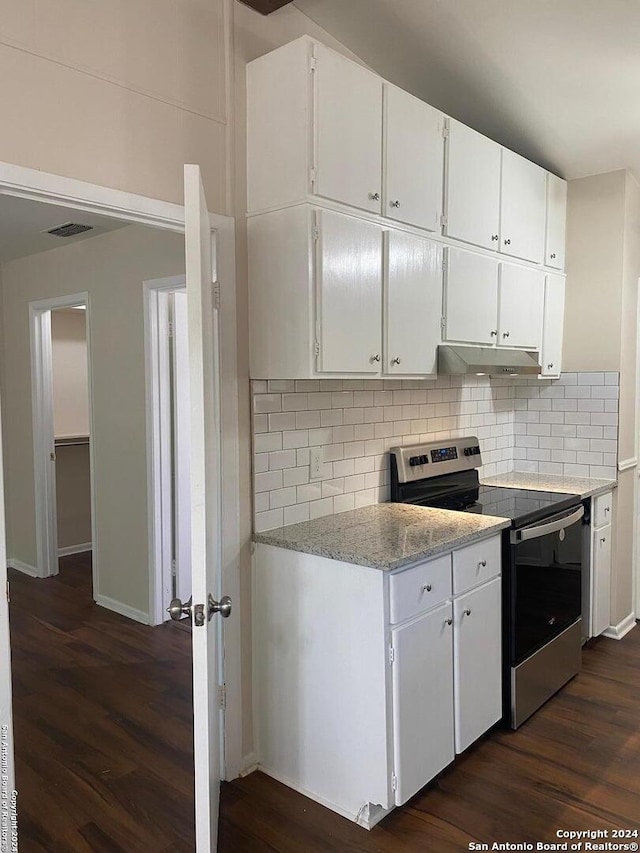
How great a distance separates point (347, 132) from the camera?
2.33 m

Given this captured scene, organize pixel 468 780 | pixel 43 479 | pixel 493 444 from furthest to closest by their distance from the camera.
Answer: pixel 43 479
pixel 493 444
pixel 468 780

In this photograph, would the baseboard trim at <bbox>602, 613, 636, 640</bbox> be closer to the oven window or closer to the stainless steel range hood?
the oven window

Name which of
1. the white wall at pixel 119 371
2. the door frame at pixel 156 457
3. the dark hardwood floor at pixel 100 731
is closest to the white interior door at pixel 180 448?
the door frame at pixel 156 457

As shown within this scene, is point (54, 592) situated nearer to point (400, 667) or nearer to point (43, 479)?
point (43, 479)

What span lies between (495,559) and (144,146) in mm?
1962

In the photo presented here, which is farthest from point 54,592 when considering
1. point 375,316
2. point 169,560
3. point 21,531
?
point 375,316

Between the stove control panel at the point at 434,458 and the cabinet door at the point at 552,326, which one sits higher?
the cabinet door at the point at 552,326

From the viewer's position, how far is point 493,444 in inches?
155

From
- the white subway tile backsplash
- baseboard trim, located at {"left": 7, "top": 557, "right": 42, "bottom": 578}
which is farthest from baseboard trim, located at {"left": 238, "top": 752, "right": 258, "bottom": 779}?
baseboard trim, located at {"left": 7, "top": 557, "right": 42, "bottom": 578}

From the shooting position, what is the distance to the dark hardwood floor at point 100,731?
7.30ft

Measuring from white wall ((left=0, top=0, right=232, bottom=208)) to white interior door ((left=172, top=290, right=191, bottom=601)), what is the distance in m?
1.79

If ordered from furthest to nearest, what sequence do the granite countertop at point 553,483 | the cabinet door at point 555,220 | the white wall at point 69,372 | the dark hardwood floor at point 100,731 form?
the white wall at point 69,372
the cabinet door at point 555,220
the granite countertop at point 553,483
the dark hardwood floor at point 100,731

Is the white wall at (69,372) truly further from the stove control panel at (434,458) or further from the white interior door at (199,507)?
the white interior door at (199,507)

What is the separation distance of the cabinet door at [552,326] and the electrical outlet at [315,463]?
1.57m
